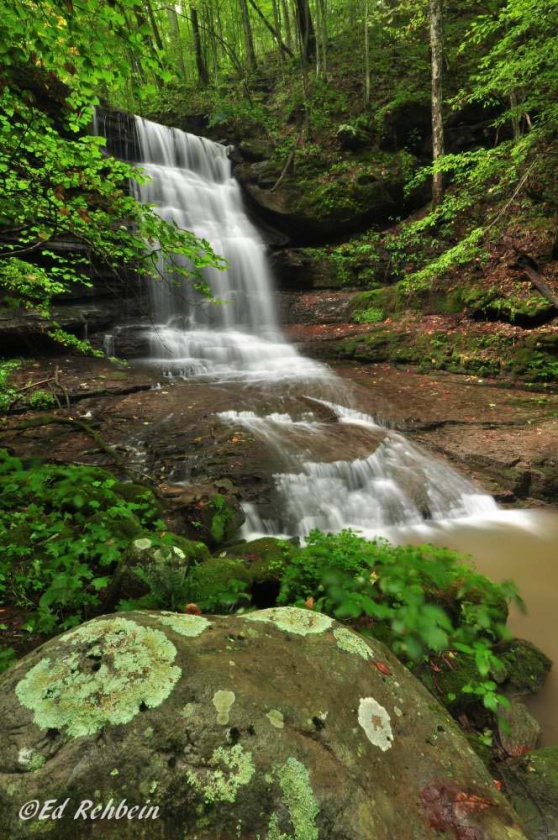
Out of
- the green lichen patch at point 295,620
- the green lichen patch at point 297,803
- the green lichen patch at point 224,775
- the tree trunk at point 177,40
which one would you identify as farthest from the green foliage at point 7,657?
the tree trunk at point 177,40

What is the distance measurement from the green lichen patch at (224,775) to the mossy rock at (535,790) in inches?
52.9

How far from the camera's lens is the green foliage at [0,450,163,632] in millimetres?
2406

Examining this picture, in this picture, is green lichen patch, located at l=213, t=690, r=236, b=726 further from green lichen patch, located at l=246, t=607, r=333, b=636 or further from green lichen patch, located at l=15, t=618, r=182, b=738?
green lichen patch, located at l=246, t=607, r=333, b=636

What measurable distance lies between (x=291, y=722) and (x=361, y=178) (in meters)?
17.0

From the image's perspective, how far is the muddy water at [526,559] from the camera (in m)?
2.80

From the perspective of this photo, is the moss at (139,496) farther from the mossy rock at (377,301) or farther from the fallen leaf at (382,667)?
the mossy rock at (377,301)

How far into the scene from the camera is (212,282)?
49.3ft

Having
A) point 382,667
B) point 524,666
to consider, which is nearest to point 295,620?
point 382,667

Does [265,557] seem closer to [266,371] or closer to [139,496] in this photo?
[139,496]

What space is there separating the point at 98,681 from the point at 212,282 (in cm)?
1510

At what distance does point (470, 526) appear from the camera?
5.45 meters

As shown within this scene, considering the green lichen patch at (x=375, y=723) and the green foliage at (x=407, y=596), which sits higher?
the green lichen patch at (x=375, y=723)

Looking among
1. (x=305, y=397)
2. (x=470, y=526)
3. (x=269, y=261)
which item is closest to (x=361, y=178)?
(x=269, y=261)

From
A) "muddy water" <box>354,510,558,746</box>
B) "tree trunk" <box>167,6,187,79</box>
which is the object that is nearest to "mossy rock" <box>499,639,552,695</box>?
"muddy water" <box>354,510,558,746</box>
